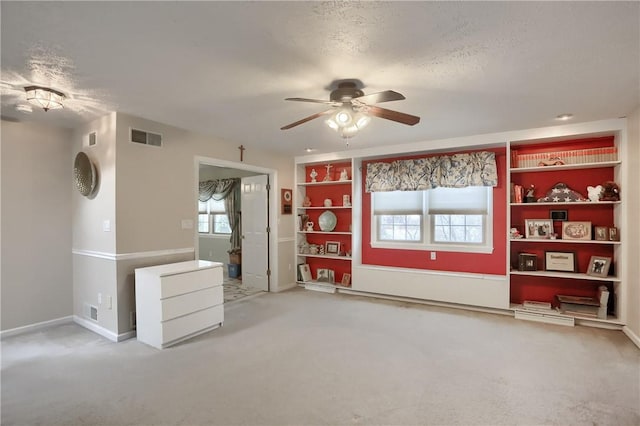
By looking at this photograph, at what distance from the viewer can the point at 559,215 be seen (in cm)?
412

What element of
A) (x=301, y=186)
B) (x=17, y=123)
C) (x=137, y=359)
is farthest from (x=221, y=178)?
(x=137, y=359)

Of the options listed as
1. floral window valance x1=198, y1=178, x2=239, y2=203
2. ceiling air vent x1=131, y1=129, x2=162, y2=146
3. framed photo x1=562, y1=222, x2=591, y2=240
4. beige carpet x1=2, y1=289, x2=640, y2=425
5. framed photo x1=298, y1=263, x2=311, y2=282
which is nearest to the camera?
beige carpet x1=2, y1=289, x2=640, y2=425

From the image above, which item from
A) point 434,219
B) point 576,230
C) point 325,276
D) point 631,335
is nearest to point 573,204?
point 576,230

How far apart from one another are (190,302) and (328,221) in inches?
114

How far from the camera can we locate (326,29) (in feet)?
6.09

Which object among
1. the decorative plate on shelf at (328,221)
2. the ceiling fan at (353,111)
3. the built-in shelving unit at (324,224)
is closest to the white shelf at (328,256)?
the built-in shelving unit at (324,224)

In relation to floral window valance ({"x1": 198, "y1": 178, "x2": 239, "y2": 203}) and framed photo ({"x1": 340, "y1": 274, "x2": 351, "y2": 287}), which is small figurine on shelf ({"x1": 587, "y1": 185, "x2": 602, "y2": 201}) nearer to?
framed photo ({"x1": 340, "y1": 274, "x2": 351, "y2": 287})

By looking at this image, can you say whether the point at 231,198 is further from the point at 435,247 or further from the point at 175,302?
the point at 435,247

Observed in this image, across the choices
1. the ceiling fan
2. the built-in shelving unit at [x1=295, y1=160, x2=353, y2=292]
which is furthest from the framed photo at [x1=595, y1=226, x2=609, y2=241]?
the built-in shelving unit at [x1=295, y1=160, x2=353, y2=292]

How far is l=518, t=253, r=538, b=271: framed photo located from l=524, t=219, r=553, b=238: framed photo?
0.86ft

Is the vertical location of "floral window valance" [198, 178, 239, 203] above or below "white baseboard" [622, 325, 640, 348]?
above

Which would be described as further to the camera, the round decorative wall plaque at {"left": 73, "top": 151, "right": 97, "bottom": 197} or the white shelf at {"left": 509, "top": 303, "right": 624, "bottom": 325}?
the white shelf at {"left": 509, "top": 303, "right": 624, "bottom": 325}

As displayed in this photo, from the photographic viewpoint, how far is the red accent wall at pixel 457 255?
447 centimetres

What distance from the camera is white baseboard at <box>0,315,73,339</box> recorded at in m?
3.47
